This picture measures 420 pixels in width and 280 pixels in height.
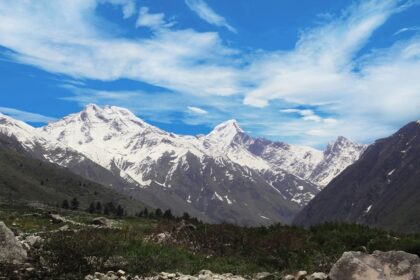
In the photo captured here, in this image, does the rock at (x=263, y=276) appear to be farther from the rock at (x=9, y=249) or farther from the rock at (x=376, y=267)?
the rock at (x=9, y=249)

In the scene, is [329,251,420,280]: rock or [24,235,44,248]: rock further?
[24,235,44,248]: rock

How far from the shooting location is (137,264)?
2075 centimetres

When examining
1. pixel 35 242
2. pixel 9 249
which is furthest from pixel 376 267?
pixel 35 242

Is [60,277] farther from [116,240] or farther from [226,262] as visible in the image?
[226,262]

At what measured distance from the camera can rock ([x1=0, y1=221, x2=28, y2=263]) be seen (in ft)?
Result: 64.6

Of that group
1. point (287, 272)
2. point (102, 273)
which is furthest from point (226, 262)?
point (102, 273)

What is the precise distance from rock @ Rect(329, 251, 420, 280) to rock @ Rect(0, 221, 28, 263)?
38.8 ft

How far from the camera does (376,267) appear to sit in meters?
19.4

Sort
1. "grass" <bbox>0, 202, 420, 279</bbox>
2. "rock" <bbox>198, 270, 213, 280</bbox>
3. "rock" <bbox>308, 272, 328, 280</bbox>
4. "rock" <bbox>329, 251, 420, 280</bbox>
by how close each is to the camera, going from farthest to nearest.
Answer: "grass" <bbox>0, 202, 420, 279</bbox> < "rock" <bbox>198, 270, 213, 280</bbox> < "rock" <bbox>308, 272, 328, 280</bbox> < "rock" <bbox>329, 251, 420, 280</bbox>

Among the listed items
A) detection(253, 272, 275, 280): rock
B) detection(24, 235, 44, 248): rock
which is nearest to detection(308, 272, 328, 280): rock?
detection(253, 272, 275, 280): rock

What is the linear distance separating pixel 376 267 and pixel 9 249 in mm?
13953

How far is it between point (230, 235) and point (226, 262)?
608cm

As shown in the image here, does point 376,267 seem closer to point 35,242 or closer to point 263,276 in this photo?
point 263,276

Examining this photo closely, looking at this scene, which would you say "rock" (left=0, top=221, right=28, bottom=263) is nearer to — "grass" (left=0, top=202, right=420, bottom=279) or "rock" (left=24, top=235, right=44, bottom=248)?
"grass" (left=0, top=202, right=420, bottom=279)
